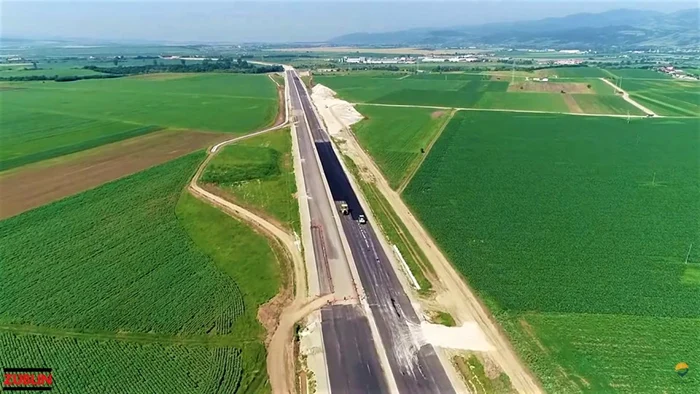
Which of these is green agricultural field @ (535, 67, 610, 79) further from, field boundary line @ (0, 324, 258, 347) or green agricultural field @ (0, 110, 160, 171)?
field boundary line @ (0, 324, 258, 347)

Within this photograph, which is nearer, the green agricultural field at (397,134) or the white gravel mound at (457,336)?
the white gravel mound at (457,336)

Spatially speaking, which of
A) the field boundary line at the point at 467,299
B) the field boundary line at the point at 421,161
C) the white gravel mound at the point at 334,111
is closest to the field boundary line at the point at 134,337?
the field boundary line at the point at 467,299

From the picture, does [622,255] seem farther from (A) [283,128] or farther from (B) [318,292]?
(A) [283,128]

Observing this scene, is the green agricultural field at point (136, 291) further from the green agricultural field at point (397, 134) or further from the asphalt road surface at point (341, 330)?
the green agricultural field at point (397, 134)

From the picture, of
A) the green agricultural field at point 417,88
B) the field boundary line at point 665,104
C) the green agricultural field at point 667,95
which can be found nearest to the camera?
the field boundary line at point 665,104

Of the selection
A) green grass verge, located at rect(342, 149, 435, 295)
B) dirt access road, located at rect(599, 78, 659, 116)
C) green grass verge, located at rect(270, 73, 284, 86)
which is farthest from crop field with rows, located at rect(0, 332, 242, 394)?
green grass verge, located at rect(270, 73, 284, 86)
